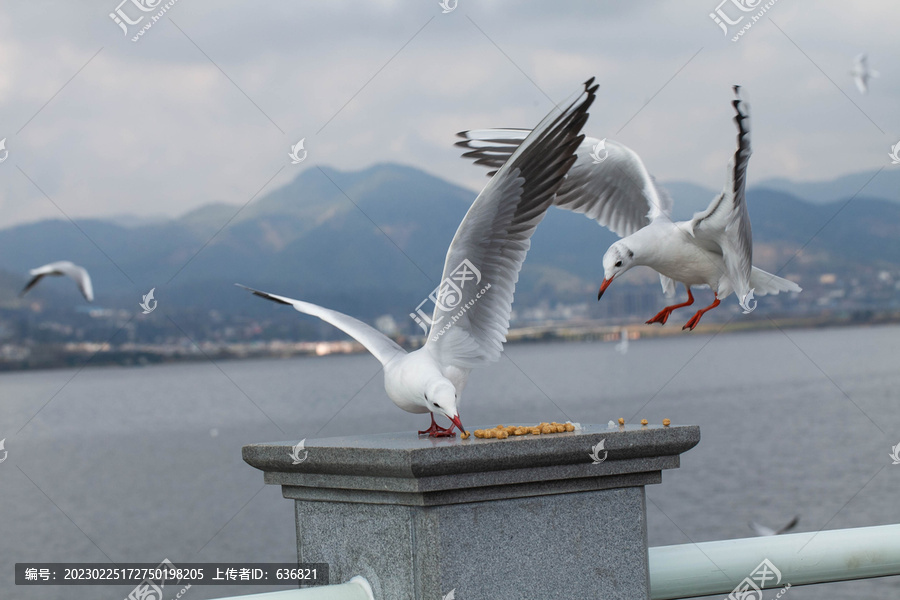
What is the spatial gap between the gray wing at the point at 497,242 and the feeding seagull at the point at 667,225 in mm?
412

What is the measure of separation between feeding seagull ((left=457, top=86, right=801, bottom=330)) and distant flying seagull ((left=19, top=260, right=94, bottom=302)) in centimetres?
239

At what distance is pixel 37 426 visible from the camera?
278 feet

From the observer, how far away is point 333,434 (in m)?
53.0

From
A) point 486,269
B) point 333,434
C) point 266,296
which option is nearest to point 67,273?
point 266,296

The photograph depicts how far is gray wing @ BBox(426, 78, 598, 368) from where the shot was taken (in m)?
4.27

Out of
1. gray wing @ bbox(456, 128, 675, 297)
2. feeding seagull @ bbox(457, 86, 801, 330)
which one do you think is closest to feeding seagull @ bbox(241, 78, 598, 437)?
→ feeding seagull @ bbox(457, 86, 801, 330)

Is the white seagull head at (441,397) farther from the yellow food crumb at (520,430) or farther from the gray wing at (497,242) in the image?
the gray wing at (497,242)

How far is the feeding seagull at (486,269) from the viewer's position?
4.21 m

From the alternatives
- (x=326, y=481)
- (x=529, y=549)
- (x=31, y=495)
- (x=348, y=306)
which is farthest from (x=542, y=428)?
(x=348, y=306)

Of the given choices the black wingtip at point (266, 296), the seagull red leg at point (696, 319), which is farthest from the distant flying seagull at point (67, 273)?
the seagull red leg at point (696, 319)

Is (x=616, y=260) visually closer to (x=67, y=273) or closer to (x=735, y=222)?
(x=735, y=222)

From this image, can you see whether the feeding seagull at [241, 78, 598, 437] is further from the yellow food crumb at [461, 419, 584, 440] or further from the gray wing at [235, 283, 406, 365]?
the yellow food crumb at [461, 419, 584, 440]

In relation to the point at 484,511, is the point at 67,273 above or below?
above

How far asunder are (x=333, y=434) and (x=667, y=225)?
49476 millimetres
